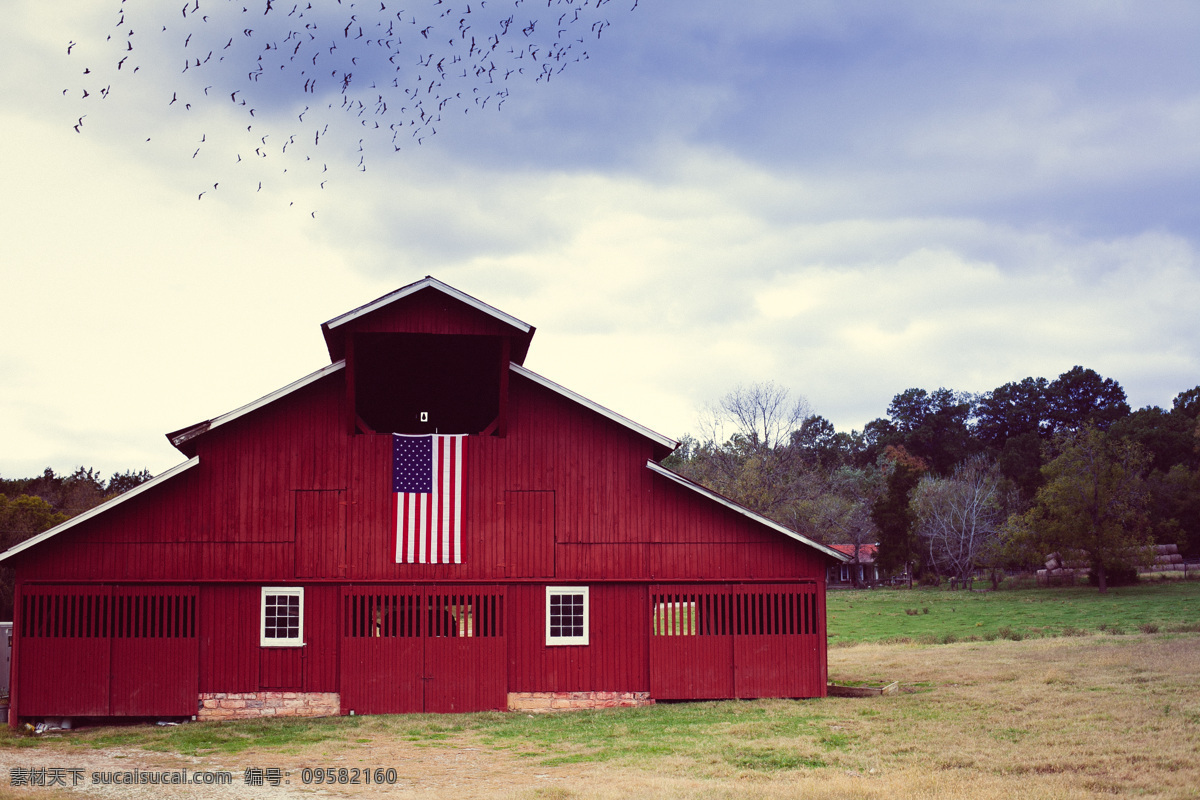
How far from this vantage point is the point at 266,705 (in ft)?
63.1

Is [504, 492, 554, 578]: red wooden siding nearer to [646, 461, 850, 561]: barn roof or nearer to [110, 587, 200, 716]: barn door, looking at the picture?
[646, 461, 850, 561]: barn roof

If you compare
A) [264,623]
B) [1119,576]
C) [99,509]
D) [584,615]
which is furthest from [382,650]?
[1119,576]

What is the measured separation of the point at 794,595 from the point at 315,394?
35.7ft

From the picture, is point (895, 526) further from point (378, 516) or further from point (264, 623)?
point (264, 623)

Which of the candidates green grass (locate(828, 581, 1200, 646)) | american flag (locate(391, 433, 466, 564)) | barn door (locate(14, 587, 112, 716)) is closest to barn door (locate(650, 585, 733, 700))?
american flag (locate(391, 433, 466, 564))

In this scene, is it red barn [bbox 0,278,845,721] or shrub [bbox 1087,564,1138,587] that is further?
shrub [bbox 1087,564,1138,587]

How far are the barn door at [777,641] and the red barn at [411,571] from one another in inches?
1.8

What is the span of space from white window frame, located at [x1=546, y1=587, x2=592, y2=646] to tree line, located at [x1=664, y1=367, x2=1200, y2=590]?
37203mm

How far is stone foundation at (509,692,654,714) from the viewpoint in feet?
64.7

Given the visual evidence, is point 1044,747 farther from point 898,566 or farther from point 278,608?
point 898,566

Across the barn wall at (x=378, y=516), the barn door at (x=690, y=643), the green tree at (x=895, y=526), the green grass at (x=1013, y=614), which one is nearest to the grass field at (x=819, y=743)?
the barn door at (x=690, y=643)

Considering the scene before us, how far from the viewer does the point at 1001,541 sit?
6288 centimetres

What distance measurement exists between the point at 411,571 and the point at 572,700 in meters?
4.23

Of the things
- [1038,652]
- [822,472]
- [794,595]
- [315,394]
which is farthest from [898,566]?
[315,394]
